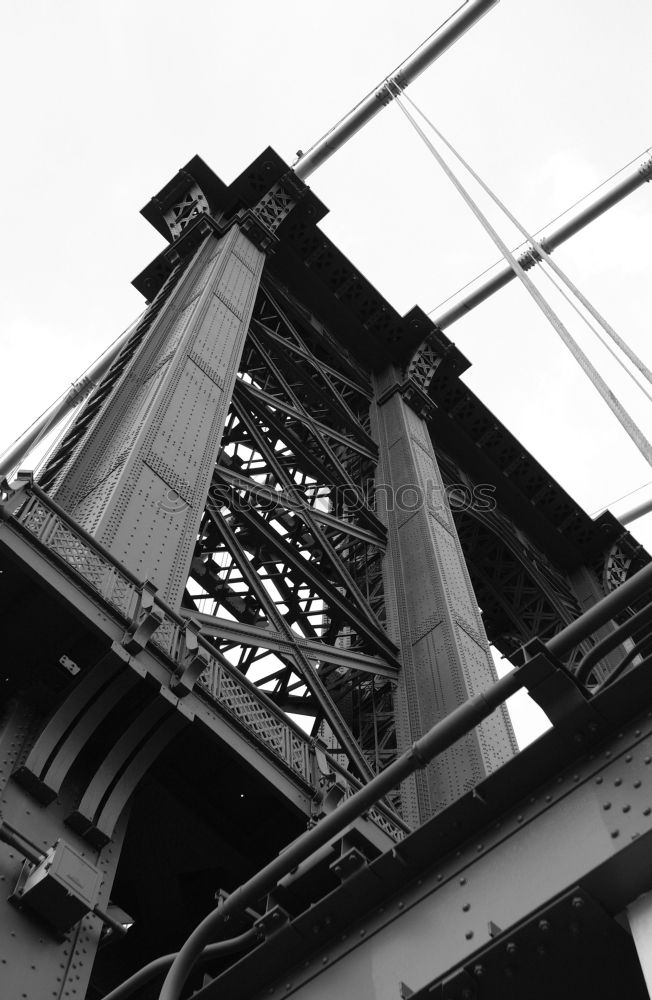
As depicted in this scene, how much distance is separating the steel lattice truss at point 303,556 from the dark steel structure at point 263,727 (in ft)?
0.22

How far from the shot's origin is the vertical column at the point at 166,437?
11.5 meters

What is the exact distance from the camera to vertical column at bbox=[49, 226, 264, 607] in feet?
37.6

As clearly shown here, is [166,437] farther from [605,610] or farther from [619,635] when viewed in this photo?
[619,635]

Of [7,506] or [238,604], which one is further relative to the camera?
[238,604]

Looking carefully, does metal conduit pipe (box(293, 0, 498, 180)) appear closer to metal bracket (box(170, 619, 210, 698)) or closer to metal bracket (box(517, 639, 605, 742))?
metal bracket (box(170, 619, 210, 698))

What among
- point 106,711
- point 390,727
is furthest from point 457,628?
point 106,711

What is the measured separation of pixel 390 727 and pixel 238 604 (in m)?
3.33

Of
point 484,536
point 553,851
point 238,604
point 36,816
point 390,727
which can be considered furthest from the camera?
point 484,536

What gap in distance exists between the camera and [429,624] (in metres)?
16.0

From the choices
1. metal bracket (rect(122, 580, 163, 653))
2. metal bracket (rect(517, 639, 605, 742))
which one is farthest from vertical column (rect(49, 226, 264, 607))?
metal bracket (rect(517, 639, 605, 742))

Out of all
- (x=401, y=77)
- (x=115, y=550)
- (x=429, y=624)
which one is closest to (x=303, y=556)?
(x=429, y=624)

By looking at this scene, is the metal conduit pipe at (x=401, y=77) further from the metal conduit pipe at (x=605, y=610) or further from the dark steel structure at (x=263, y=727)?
the metal conduit pipe at (x=605, y=610)

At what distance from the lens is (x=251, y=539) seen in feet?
55.3

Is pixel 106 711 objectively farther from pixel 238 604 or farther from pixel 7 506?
pixel 238 604
